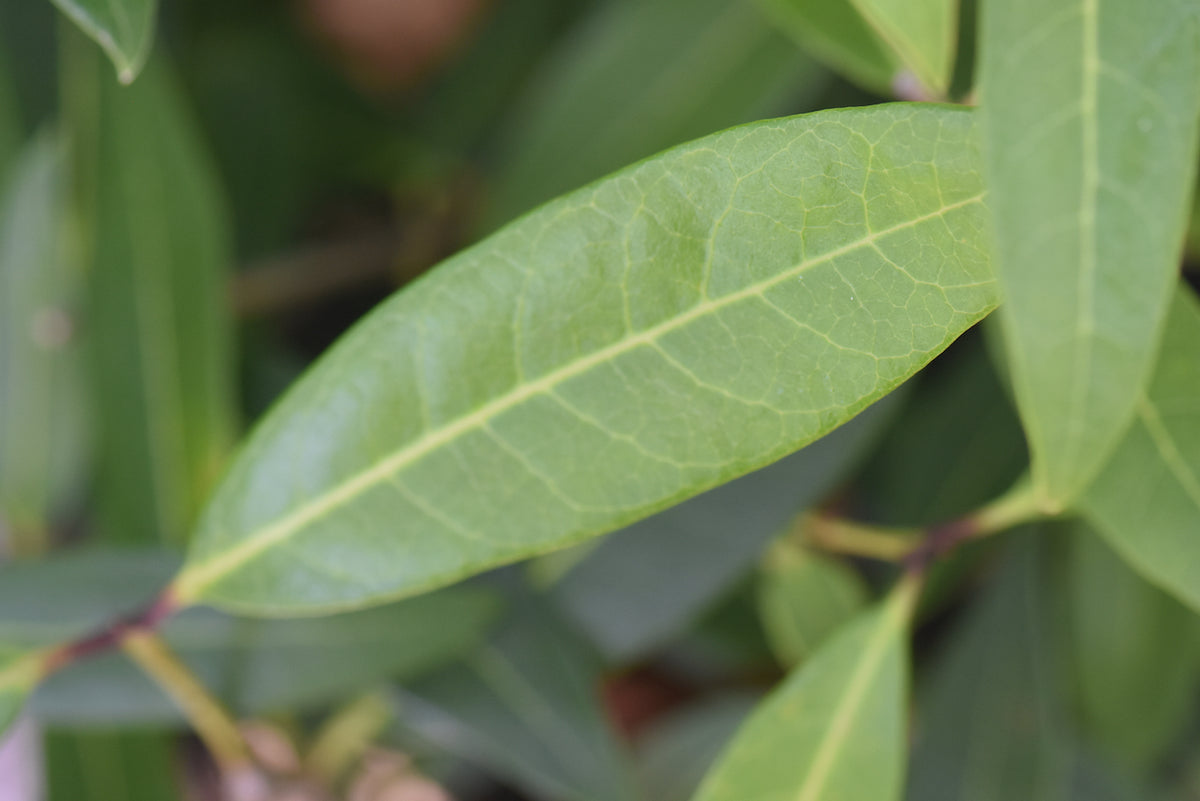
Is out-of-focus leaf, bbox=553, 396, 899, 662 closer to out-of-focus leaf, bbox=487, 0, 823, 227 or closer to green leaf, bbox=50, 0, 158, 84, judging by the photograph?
out-of-focus leaf, bbox=487, 0, 823, 227

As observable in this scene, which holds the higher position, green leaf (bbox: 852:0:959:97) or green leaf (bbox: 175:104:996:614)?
green leaf (bbox: 852:0:959:97)

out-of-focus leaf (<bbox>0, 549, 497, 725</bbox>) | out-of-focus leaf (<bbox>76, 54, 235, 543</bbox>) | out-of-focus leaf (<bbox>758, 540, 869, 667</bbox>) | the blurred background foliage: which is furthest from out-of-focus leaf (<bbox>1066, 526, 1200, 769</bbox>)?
out-of-focus leaf (<bbox>76, 54, 235, 543</bbox>)

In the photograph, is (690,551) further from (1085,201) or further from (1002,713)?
(1085,201)

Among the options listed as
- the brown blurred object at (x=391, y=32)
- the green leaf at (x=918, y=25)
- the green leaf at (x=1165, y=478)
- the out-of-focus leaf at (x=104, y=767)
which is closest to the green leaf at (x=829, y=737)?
the green leaf at (x=1165, y=478)

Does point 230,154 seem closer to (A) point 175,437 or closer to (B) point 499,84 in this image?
(B) point 499,84

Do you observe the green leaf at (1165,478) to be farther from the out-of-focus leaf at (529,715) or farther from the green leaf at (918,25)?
the out-of-focus leaf at (529,715)

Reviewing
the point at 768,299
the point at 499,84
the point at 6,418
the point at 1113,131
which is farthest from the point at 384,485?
the point at 499,84
